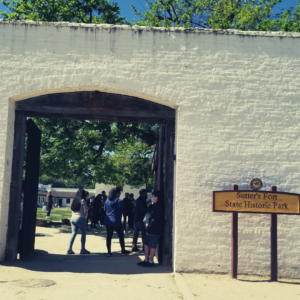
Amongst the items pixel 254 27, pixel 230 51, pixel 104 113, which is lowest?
pixel 104 113

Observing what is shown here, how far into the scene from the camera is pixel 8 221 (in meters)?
7.46

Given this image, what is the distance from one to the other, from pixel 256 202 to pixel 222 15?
1560 cm

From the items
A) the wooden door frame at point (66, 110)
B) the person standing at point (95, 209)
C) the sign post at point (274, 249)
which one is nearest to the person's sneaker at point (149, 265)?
the sign post at point (274, 249)

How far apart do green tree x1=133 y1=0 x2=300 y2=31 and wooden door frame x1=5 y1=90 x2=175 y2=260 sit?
12.0 metres

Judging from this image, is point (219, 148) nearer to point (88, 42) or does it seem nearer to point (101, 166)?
point (88, 42)

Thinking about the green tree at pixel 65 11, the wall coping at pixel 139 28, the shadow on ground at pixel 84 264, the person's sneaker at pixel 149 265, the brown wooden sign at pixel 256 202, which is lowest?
the shadow on ground at pixel 84 264

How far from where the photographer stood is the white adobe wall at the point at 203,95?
7.07 metres

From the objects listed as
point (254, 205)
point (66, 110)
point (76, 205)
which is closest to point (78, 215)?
point (76, 205)

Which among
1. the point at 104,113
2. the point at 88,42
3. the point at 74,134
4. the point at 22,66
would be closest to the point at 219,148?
the point at 104,113

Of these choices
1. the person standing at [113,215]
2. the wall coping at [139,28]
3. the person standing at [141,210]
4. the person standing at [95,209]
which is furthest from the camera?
the person standing at [95,209]

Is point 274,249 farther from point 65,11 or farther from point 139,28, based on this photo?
point 65,11

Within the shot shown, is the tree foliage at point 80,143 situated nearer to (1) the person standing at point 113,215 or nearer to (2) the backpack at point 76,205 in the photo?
(2) the backpack at point 76,205

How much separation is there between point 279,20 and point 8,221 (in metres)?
16.7

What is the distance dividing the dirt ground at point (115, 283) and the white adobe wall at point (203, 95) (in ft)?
1.87
